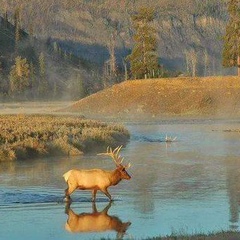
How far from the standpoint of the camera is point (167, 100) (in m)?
97.2

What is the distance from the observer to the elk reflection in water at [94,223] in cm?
2056

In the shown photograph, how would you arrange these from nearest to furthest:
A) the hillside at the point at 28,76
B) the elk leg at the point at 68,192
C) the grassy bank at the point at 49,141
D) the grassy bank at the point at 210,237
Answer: the grassy bank at the point at 210,237, the elk leg at the point at 68,192, the grassy bank at the point at 49,141, the hillside at the point at 28,76

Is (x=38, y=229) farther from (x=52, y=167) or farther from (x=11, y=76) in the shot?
(x=11, y=76)

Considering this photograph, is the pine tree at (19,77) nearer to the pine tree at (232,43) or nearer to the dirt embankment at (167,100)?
the dirt embankment at (167,100)

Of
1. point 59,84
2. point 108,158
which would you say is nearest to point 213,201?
point 108,158

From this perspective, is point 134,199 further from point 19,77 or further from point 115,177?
point 19,77

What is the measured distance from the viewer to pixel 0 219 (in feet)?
72.3

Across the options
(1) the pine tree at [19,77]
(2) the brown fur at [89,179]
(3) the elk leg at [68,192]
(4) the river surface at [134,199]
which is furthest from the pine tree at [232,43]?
(3) the elk leg at [68,192]

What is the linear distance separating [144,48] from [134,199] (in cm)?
9016

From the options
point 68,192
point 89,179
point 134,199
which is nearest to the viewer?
point 89,179

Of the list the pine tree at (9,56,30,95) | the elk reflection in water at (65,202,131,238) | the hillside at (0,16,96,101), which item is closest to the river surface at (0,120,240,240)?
the elk reflection in water at (65,202,131,238)

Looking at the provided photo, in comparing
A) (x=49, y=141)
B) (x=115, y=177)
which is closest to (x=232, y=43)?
(x=49, y=141)

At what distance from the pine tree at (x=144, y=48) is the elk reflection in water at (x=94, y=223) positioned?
9177 centimetres

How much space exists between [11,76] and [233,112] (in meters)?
81.4
